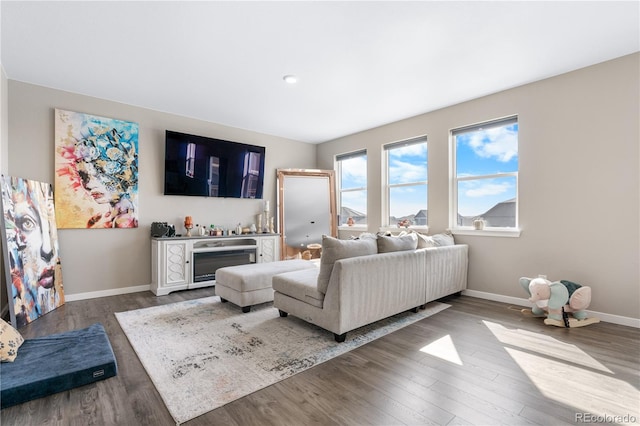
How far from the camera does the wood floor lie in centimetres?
169

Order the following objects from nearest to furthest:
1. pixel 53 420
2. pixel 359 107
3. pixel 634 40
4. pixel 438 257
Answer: pixel 53 420 < pixel 634 40 < pixel 438 257 < pixel 359 107

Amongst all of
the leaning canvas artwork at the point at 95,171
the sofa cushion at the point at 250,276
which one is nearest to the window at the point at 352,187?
the sofa cushion at the point at 250,276

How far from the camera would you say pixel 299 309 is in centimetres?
297

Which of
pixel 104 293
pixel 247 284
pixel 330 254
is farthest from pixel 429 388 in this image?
pixel 104 293

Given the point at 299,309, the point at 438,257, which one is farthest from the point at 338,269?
the point at 438,257

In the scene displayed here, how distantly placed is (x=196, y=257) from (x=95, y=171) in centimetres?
175

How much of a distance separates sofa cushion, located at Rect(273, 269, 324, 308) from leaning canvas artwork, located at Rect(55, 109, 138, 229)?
2677mm

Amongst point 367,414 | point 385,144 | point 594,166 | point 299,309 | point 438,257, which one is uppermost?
point 385,144

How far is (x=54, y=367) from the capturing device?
2.01 meters

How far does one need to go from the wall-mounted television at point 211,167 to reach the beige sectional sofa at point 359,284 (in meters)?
2.60

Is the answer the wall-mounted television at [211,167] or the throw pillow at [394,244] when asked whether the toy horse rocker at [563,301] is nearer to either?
the throw pillow at [394,244]

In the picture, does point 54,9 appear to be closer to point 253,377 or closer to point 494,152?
point 253,377

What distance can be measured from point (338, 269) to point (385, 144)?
346 centimetres

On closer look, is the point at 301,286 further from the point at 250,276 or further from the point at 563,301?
the point at 563,301
